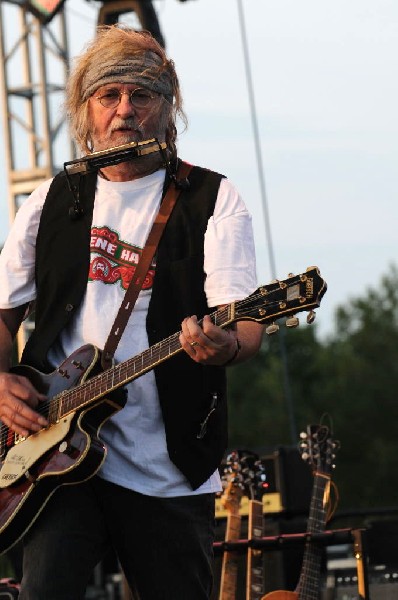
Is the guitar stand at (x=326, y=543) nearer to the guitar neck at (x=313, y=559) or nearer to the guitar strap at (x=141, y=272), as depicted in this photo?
the guitar neck at (x=313, y=559)

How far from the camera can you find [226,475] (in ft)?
22.1

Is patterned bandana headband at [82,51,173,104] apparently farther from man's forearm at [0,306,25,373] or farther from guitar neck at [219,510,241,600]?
guitar neck at [219,510,241,600]

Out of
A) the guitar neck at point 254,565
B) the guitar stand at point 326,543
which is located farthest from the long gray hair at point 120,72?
the guitar neck at point 254,565

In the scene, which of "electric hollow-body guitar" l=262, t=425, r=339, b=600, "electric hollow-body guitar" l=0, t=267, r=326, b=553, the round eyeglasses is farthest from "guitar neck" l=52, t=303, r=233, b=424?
"electric hollow-body guitar" l=262, t=425, r=339, b=600

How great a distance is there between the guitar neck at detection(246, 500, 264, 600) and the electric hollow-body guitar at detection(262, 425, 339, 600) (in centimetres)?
10

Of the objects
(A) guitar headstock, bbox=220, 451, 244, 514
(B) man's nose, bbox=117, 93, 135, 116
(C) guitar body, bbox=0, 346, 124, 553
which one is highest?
(B) man's nose, bbox=117, 93, 135, 116

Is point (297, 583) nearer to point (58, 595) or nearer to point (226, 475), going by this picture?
point (226, 475)

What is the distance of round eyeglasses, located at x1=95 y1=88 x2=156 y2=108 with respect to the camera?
4.03 metres

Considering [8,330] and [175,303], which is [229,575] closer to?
[8,330]

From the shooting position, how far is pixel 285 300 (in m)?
3.56

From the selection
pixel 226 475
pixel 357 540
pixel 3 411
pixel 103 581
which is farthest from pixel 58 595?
pixel 103 581

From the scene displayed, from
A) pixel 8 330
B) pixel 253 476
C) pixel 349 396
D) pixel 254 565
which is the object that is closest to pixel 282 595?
pixel 254 565

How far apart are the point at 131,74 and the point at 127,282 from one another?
67cm

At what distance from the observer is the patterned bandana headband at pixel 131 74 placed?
4.03 meters
